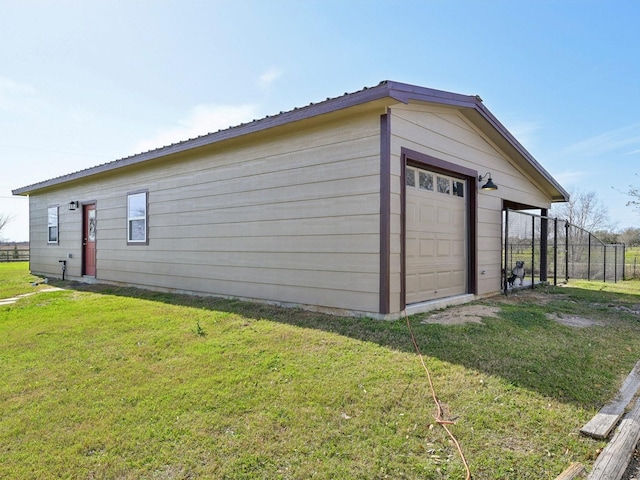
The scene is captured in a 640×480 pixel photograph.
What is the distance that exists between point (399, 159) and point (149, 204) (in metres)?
5.88

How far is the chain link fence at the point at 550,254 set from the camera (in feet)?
27.2

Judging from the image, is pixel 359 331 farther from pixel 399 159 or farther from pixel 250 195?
pixel 250 195

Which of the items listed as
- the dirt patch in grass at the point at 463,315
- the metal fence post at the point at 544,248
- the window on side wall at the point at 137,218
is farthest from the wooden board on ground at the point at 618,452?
the window on side wall at the point at 137,218

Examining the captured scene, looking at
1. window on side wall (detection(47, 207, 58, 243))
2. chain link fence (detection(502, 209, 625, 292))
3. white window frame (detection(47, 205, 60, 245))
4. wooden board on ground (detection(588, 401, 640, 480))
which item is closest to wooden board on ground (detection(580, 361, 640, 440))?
wooden board on ground (detection(588, 401, 640, 480))

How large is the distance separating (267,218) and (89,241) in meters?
6.77

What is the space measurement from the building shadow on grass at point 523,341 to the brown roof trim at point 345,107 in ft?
9.10

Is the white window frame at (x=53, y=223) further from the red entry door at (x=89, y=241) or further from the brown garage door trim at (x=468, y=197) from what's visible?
the brown garage door trim at (x=468, y=197)

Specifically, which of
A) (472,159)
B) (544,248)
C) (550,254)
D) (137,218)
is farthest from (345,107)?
(550,254)

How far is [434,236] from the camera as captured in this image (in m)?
6.13

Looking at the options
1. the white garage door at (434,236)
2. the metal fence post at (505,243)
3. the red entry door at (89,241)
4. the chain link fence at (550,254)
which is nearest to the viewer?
the white garage door at (434,236)

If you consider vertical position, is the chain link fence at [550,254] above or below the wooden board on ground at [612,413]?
above

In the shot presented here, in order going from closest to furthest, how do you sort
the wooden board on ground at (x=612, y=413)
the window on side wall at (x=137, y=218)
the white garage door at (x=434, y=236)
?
1. the wooden board on ground at (x=612, y=413)
2. the white garage door at (x=434, y=236)
3. the window on side wall at (x=137, y=218)

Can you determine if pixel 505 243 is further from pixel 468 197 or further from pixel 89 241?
pixel 89 241

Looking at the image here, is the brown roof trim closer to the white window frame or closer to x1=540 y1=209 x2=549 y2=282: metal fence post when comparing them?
x1=540 y1=209 x2=549 y2=282: metal fence post
